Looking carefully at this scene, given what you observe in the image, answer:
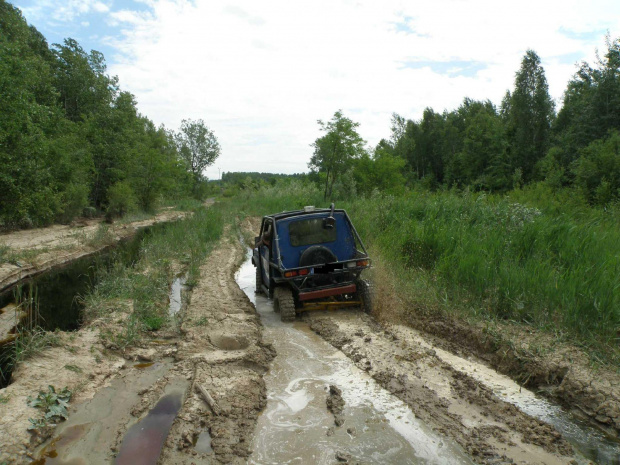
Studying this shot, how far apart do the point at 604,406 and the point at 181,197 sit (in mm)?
56555

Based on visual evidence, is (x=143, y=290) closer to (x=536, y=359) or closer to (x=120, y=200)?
A: (x=536, y=359)

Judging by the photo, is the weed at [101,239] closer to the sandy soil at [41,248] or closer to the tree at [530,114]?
the sandy soil at [41,248]

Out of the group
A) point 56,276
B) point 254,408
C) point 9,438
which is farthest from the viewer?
point 56,276

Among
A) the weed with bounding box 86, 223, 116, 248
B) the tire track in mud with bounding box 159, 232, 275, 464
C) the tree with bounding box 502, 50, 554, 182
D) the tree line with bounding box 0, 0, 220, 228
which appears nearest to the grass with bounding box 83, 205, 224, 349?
the tire track in mud with bounding box 159, 232, 275, 464

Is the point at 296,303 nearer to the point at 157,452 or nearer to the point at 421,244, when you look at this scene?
the point at 421,244

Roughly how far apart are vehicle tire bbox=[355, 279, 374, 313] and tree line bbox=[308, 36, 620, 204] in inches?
430

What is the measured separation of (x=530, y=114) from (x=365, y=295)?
175ft

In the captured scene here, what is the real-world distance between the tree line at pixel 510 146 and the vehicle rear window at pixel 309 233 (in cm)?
1084

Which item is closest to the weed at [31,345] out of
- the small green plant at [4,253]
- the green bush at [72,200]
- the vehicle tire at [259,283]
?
the vehicle tire at [259,283]

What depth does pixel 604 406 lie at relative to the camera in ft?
14.0

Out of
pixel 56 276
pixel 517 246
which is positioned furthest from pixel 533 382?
pixel 56 276

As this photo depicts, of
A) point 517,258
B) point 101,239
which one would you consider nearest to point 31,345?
point 517,258

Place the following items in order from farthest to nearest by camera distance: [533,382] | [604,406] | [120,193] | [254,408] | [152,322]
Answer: [120,193] → [152,322] → [533,382] → [254,408] → [604,406]

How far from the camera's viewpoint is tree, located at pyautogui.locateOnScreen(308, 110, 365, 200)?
2820cm
